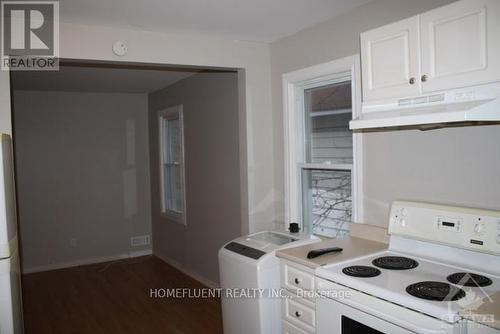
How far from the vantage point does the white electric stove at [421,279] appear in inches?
66.1

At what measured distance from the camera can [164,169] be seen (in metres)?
5.81

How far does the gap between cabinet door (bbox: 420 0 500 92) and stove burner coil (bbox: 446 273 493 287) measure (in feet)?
2.89

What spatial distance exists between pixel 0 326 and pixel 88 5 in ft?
6.02

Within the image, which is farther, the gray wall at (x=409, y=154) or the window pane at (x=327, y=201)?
the window pane at (x=327, y=201)

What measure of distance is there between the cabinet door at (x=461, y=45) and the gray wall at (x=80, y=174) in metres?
4.81

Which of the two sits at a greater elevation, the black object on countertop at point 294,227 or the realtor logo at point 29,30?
the realtor logo at point 29,30

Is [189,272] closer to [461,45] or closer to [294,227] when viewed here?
[294,227]

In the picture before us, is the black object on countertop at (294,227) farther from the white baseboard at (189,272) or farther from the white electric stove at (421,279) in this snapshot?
the white baseboard at (189,272)

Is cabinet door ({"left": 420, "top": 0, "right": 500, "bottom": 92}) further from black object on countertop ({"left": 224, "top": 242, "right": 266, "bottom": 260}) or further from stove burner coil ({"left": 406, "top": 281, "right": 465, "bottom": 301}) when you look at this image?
black object on countertop ({"left": 224, "top": 242, "right": 266, "bottom": 260})

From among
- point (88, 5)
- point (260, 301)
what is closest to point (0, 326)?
point (260, 301)

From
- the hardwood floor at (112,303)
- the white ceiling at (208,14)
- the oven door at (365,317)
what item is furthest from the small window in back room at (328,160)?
the hardwood floor at (112,303)

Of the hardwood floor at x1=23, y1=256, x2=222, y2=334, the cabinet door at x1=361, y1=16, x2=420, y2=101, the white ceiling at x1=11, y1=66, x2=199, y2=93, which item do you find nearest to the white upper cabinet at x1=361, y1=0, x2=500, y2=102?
the cabinet door at x1=361, y1=16, x2=420, y2=101

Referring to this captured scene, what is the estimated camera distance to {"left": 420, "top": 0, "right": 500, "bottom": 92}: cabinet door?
69.4 inches

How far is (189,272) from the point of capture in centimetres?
514
